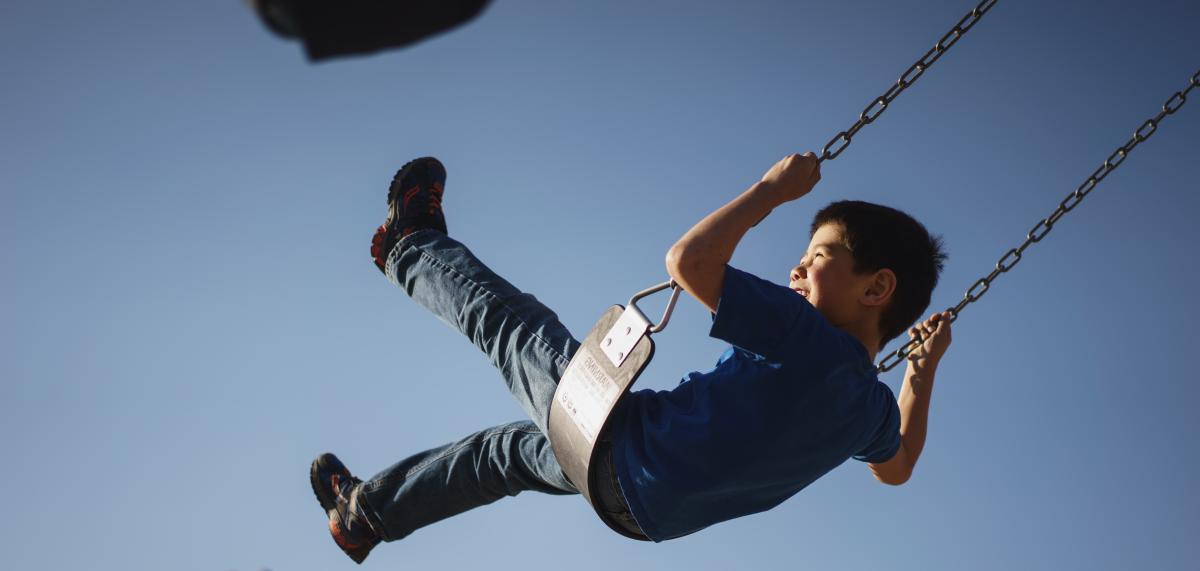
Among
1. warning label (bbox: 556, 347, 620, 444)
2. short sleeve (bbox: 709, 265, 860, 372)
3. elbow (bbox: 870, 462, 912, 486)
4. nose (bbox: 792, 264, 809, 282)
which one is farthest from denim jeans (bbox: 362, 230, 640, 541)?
elbow (bbox: 870, 462, 912, 486)

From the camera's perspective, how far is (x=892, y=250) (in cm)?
331

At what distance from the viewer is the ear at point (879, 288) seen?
3.23 meters

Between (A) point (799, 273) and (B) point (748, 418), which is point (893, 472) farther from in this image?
(B) point (748, 418)

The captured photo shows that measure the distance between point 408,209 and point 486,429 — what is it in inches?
27.2

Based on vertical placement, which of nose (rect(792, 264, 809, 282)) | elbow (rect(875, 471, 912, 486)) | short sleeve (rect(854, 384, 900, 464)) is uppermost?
nose (rect(792, 264, 809, 282))

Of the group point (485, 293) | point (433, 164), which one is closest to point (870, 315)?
point (485, 293)

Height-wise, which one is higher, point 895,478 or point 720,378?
point 720,378

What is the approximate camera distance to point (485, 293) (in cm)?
339

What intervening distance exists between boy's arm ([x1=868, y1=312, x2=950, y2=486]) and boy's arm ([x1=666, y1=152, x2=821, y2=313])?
0.89 m

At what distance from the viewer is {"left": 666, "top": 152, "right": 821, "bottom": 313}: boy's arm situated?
281cm

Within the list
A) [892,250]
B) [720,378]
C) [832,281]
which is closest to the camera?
[720,378]

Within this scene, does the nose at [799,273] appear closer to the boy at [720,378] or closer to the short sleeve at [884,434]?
the boy at [720,378]

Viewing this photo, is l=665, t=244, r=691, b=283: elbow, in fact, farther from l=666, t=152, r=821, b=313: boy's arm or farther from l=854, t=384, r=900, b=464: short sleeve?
l=854, t=384, r=900, b=464: short sleeve

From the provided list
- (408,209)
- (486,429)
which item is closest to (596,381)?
(486,429)
